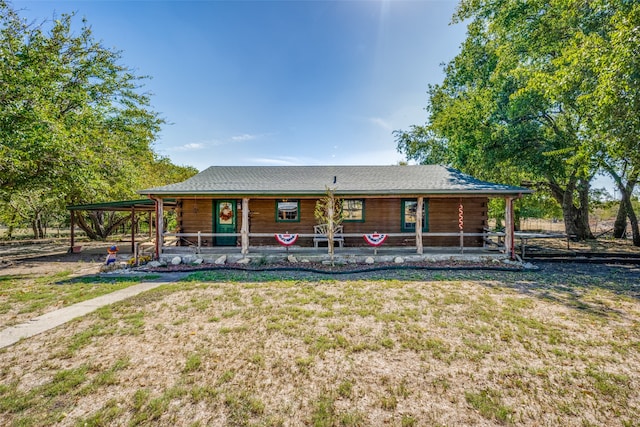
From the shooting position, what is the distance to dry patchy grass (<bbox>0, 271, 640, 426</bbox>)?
2703 millimetres

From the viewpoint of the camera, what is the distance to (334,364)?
354 cm

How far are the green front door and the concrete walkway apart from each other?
15.9ft

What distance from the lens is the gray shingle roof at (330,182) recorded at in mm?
9820

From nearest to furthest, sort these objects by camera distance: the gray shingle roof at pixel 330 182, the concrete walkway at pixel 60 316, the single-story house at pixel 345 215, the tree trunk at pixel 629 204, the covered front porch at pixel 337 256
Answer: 1. the concrete walkway at pixel 60 316
2. the gray shingle roof at pixel 330 182
3. the covered front porch at pixel 337 256
4. the single-story house at pixel 345 215
5. the tree trunk at pixel 629 204

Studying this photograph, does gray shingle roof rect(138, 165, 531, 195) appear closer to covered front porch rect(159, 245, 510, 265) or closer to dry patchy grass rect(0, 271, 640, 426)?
covered front porch rect(159, 245, 510, 265)

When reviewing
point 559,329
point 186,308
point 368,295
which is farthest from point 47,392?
point 559,329

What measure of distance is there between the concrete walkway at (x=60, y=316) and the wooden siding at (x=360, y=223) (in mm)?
5081

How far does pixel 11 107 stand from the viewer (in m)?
7.78

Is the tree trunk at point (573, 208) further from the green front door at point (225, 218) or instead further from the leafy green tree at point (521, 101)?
the green front door at point (225, 218)

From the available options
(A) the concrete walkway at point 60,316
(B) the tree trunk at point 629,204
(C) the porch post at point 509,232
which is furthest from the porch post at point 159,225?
(B) the tree trunk at point 629,204

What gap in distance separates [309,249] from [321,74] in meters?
10.8

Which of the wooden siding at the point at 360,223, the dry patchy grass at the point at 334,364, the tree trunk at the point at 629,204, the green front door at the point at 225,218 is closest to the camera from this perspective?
the dry patchy grass at the point at 334,364

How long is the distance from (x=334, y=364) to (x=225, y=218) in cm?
986

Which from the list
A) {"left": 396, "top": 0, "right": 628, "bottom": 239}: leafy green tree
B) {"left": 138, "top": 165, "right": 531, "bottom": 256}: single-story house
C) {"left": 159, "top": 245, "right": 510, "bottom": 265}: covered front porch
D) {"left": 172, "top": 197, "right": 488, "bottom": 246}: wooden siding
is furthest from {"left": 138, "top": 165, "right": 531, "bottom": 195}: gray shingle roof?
{"left": 396, "top": 0, "right": 628, "bottom": 239}: leafy green tree
